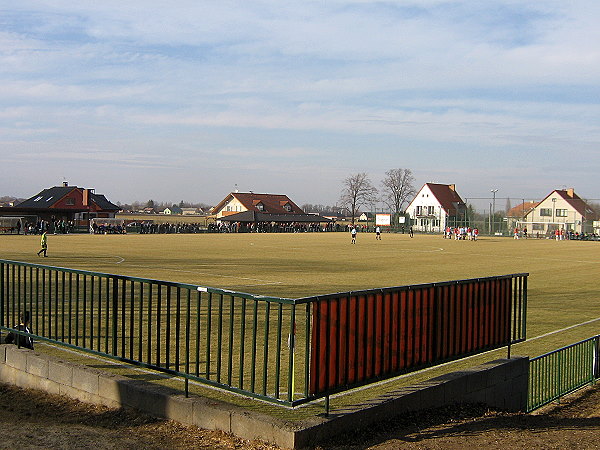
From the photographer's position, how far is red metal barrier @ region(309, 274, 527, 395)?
21.8ft

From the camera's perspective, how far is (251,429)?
20.1 feet

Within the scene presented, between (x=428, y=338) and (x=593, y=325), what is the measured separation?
994cm

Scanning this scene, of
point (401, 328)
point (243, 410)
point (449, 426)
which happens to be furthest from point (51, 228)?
point (449, 426)

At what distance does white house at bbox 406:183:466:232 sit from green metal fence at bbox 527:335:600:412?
102 m

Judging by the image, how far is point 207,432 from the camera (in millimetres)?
6379

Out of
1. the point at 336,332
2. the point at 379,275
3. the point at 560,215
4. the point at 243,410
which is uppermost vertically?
the point at 560,215

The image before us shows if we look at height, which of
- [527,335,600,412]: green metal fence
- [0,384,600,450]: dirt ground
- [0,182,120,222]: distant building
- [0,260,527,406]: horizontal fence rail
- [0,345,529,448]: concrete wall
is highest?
[0,182,120,222]: distant building

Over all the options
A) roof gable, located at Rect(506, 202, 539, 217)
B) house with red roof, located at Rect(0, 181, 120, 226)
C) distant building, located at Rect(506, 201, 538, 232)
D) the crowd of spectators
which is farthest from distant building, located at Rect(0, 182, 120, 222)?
roof gable, located at Rect(506, 202, 539, 217)

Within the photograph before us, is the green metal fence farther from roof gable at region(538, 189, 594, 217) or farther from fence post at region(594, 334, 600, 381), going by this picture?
roof gable at region(538, 189, 594, 217)

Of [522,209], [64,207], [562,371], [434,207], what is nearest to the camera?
[562,371]

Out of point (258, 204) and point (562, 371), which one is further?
point (258, 204)

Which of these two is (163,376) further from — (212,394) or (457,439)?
(457,439)

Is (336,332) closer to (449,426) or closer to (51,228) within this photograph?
(449,426)

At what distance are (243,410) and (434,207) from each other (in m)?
121
